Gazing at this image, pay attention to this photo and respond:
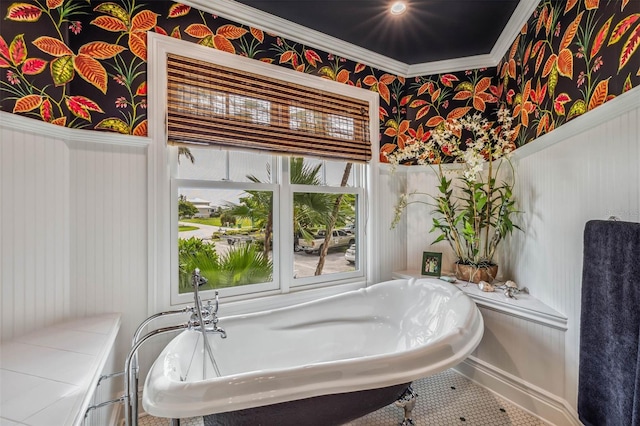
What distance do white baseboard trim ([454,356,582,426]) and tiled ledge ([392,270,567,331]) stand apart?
1.28ft

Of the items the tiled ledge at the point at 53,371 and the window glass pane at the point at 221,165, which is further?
the window glass pane at the point at 221,165

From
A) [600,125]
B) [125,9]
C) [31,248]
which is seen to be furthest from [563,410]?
[125,9]

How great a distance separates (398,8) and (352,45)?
477 millimetres

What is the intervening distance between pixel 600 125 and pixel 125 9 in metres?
2.43

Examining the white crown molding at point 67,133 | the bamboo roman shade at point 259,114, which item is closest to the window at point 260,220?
the bamboo roman shade at point 259,114

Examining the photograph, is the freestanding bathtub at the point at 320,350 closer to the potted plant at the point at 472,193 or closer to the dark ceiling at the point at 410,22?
the potted plant at the point at 472,193

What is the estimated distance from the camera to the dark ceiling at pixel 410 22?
5.84 ft

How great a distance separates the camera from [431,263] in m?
2.31

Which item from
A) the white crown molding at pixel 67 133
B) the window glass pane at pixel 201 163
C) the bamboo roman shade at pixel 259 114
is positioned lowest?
the window glass pane at pixel 201 163

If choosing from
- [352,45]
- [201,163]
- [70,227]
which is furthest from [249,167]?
[352,45]

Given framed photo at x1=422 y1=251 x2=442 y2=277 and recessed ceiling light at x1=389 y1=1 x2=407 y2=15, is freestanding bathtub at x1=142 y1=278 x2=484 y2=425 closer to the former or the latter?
framed photo at x1=422 y1=251 x2=442 y2=277

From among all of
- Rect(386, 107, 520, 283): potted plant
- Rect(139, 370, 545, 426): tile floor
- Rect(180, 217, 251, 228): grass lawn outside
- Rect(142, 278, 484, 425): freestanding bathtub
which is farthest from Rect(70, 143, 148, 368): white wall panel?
Rect(386, 107, 520, 283): potted plant

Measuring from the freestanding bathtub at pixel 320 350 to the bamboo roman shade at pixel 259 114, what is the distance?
1.09 m

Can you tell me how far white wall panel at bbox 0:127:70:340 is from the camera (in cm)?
120
